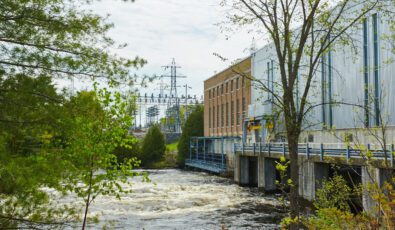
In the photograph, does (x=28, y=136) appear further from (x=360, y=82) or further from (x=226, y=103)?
(x=226, y=103)

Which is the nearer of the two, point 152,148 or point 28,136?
point 28,136

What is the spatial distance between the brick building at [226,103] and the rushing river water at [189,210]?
61.7ft

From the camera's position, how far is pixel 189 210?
2611 centimetres

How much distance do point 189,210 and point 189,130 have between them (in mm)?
48180

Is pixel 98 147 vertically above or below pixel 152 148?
above

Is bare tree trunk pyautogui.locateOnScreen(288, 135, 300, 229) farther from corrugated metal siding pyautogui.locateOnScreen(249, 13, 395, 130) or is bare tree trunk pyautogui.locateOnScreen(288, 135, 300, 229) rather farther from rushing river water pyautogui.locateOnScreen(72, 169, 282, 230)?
corrugated metal siding pyautogui.locateOnScreen(249, 13, 395, 130)

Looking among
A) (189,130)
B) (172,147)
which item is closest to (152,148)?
(189,130)

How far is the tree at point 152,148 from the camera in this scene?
229 ft

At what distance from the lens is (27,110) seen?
25.8 ft

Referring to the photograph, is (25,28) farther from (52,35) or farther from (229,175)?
(229,175)

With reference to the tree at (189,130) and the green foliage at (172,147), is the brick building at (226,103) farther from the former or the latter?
the green foliage at (172,147)

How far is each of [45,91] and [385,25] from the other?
953 inches

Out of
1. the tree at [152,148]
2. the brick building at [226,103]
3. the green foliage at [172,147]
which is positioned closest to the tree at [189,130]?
the tree at [152,148]

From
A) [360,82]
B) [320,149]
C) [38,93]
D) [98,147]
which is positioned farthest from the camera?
[360,82]
